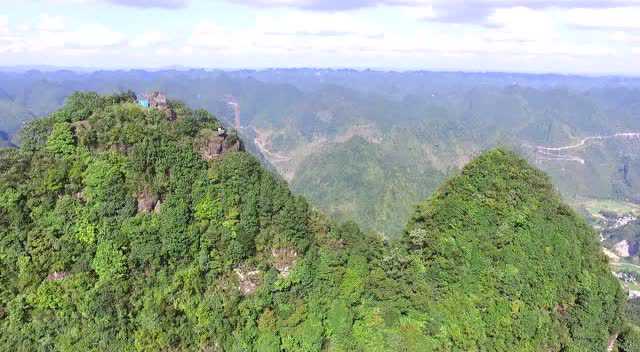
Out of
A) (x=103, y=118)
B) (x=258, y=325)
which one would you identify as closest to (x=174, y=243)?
(x=258, y=325)

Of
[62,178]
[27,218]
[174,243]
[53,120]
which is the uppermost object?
[53,120]

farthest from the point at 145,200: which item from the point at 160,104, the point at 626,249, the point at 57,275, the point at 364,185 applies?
the point at 626,249

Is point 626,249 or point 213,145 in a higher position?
point 213,145

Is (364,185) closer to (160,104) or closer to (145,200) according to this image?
(160,104)

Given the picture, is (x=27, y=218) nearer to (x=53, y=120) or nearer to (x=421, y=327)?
(x=53, y=120)

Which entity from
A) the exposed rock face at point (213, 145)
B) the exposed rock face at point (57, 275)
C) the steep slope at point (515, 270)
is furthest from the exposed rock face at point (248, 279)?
the steep slope at point (515, 270)

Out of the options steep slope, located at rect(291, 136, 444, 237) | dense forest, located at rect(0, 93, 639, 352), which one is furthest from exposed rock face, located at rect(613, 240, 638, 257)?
dense forest, located at rect(0, 93, 639, 352)
